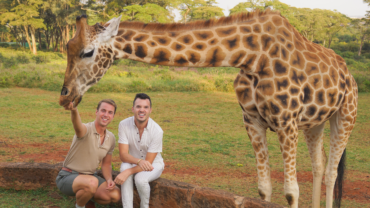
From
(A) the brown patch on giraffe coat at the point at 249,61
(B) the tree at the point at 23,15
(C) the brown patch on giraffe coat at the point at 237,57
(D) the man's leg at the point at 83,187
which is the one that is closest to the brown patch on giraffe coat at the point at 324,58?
(A) the brown patch on giraffe coat at the point at 249,61

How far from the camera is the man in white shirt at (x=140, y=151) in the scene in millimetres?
3557

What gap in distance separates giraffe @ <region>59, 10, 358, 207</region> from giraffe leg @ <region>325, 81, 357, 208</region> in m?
0.24

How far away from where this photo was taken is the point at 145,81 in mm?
16438

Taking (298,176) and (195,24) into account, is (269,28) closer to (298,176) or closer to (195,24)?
(195,24)

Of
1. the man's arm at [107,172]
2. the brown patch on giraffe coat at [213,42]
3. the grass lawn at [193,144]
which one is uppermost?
the brown patch on giraffe coat at [213,42]

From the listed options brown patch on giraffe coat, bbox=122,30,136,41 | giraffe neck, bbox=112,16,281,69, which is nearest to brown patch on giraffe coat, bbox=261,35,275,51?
giraffe neck, bbox=112,16,281,69

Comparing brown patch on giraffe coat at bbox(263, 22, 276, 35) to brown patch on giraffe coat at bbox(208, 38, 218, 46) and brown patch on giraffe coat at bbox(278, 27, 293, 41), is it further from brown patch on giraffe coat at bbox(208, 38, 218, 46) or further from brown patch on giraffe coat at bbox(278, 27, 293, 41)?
brown patch on giraffe coat at bbox(208, 38, 218, 46)

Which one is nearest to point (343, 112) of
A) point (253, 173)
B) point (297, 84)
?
point (297, 84)

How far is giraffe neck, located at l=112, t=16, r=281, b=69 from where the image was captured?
3.00 metres

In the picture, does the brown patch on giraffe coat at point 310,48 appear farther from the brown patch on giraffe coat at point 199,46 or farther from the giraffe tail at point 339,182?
the giraffe tail at point 339,182

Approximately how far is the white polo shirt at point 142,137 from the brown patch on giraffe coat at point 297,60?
63.0 inches

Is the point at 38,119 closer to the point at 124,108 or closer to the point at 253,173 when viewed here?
the point at 124,108

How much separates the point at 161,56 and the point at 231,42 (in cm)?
70

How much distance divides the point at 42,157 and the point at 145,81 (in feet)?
34.2
